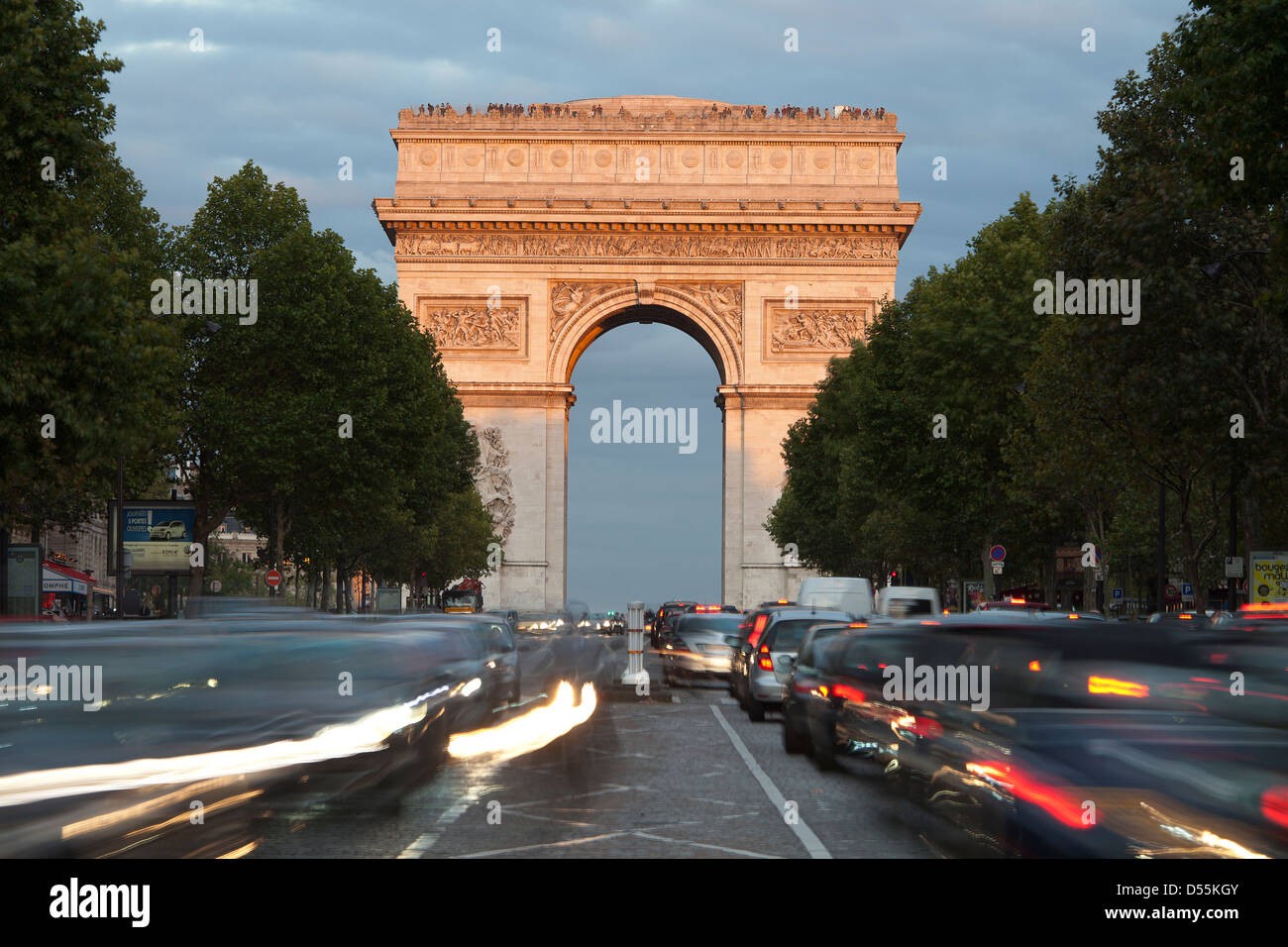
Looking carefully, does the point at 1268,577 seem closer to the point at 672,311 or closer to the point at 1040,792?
the point at 1040,792

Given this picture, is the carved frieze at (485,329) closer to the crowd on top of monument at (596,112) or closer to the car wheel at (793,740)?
the crowd on top of monument at (596,112)

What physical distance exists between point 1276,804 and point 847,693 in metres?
6.69

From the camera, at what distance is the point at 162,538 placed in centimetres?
4491

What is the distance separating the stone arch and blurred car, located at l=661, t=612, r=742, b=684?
4035 cm

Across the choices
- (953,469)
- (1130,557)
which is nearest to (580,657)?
(953,469)

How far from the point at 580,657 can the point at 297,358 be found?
108 feet

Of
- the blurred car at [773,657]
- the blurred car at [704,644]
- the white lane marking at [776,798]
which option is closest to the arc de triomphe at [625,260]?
the blurred car at [704,644]

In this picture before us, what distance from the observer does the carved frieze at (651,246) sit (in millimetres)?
71062

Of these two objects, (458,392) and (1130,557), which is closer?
(458,392)

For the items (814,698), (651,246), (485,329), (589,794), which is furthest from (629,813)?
(651,246)

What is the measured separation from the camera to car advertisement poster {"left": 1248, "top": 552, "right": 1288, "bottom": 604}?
28.2 m

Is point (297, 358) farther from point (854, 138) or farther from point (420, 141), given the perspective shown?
point (854, 138)

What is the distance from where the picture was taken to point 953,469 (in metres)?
46.2

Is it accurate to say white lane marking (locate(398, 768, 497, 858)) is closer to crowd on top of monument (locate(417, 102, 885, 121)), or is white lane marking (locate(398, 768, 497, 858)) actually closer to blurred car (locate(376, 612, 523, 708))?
blurred car (locate(376, 612, 523, 708))
